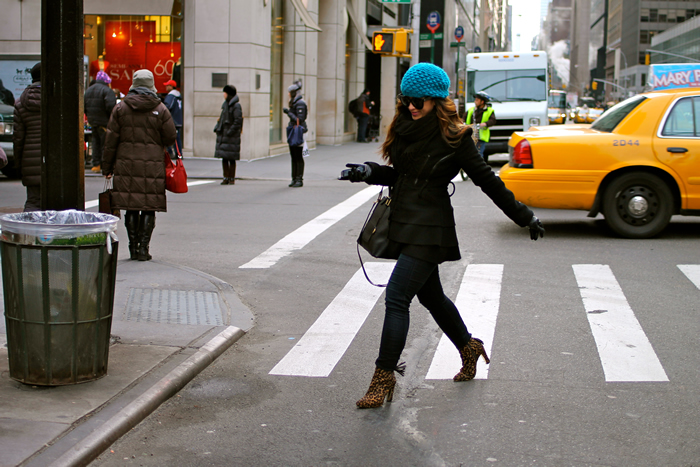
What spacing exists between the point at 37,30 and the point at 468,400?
17823 mm

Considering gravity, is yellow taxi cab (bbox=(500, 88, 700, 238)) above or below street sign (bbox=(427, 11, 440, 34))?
below

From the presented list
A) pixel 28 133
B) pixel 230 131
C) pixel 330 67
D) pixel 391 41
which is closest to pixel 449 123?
pixel 28 133

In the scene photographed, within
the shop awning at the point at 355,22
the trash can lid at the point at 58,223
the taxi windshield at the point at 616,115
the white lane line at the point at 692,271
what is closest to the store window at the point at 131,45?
the shop awning at the point at 355,22

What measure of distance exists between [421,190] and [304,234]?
6.08 meters

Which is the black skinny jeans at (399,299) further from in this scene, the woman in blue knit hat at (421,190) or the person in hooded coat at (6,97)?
the person in hooded coat at (6,97)

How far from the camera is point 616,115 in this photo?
10.2 metres

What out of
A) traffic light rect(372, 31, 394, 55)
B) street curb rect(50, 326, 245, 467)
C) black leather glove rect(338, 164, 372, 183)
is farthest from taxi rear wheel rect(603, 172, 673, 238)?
traffic light rect(372, 31, 394, 55)

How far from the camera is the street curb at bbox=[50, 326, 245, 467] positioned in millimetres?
3680

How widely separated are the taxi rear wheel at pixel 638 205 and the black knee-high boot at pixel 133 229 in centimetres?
535

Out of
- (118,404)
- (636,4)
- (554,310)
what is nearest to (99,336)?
(118,404)

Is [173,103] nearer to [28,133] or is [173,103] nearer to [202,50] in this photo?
[202,50]

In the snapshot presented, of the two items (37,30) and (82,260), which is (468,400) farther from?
(37,30)

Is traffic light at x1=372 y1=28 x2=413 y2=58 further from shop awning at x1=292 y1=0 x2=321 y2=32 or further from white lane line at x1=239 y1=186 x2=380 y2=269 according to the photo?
white lane line at x1=239 y1=186 x2=380 y2=269

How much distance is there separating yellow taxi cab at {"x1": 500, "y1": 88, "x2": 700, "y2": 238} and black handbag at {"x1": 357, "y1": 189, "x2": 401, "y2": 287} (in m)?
5.71
